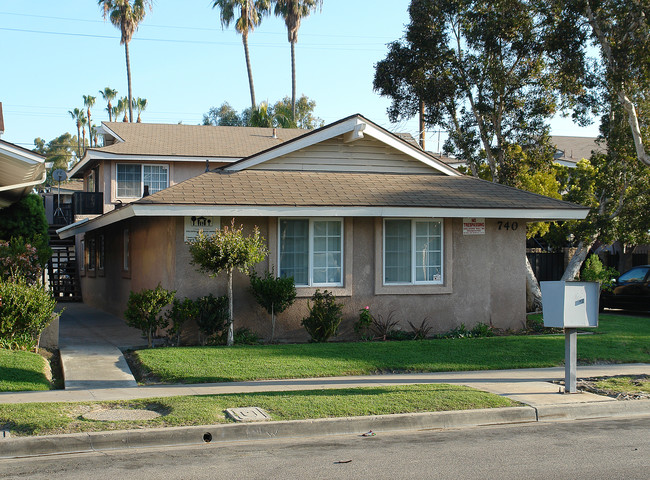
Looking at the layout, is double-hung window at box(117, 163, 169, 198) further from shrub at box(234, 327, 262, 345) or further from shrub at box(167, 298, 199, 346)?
shrub at box(167, 298, 199, 346)

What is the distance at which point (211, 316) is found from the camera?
13.5 metres

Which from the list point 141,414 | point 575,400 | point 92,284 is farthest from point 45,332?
point 92,284

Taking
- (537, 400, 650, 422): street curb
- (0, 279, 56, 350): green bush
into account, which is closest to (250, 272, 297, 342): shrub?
(0, 279, 56, 350): green bush

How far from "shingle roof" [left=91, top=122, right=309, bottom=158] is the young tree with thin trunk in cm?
1350

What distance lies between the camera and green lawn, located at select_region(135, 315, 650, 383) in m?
11.1

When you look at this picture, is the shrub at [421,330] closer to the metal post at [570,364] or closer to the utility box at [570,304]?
the metal post at [570,364]

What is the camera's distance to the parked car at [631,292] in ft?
68.8

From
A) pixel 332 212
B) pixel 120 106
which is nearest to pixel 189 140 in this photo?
pixel 332 212

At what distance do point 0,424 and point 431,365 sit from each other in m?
6.88

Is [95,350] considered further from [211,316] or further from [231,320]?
[231,320]

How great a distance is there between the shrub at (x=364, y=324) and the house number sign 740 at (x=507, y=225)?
3839 millimetres

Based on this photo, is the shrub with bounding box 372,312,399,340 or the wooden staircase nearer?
the shrub with bounding box 372,312,399,340

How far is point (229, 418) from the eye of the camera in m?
8.04

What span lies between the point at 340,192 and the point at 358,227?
86cm
